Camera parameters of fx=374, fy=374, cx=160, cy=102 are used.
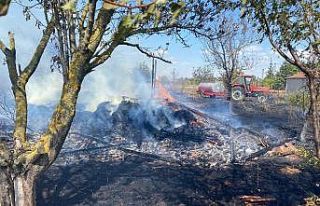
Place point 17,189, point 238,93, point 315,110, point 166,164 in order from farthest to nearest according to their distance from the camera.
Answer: point 238,93 → point 166,164 → point 315,110 → point 17,189

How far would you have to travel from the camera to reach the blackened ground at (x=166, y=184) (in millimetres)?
6910

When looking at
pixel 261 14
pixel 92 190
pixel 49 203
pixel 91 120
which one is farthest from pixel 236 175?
pixel 91 120

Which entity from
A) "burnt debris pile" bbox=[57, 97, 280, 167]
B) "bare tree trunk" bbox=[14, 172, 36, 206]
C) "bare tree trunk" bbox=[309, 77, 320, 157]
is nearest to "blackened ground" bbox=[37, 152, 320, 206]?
"burnt debris pile" bbox=[57, 97, 280, 167]

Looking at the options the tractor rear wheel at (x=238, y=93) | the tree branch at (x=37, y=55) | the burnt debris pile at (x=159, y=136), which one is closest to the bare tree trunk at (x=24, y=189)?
the tree branch at (x=37, y=55)

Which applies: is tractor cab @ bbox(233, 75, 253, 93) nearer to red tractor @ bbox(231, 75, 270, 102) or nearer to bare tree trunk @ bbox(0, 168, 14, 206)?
red tractor @ bbox(231, 75, 270, 102)

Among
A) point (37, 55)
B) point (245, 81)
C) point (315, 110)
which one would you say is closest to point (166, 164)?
point (315, 110)

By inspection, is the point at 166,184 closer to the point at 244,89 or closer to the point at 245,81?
the point at 244,89

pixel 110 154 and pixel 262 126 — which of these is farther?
pixel 262 126

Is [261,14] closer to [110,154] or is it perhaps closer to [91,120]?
[110,154]

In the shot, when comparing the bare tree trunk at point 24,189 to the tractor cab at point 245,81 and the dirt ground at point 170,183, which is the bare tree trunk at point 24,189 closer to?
the dirt ground at point 170,183

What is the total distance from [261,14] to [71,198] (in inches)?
184

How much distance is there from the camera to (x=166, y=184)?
25.3ft

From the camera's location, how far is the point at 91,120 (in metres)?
14.1

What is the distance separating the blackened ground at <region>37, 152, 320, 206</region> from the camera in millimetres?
6910
